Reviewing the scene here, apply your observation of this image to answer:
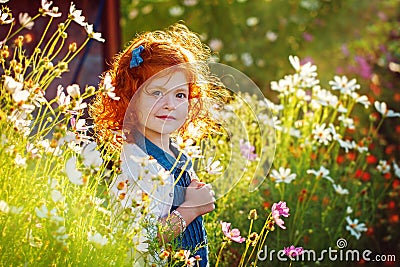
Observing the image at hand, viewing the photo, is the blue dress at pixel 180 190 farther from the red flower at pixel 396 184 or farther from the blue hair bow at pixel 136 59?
the red flower at pixel 396 184

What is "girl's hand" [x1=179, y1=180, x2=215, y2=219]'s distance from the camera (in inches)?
70.1

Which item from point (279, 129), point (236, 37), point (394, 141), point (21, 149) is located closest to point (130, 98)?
point (21, 149)

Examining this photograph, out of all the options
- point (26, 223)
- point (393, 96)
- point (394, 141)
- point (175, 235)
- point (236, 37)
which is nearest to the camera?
point (26, 223)

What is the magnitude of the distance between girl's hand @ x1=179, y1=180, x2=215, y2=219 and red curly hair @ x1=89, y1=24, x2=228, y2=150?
0.21 metres

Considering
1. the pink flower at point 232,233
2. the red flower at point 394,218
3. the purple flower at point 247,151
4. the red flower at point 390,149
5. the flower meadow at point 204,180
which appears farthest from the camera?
the red flower at point 390,149

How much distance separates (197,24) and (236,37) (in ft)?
0.99

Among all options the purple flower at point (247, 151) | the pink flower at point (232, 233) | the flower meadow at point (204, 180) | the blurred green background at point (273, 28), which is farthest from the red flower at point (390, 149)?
the pink flower at point (232, 233)

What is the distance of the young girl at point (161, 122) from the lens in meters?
1.76

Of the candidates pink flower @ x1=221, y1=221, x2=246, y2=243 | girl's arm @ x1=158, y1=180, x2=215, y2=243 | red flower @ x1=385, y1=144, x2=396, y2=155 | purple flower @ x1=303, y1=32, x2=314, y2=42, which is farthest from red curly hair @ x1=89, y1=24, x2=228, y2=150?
purple flower @ x1=303, y1=32, x2=314, y2=42

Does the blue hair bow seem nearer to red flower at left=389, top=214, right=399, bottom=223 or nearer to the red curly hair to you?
the red curly hair

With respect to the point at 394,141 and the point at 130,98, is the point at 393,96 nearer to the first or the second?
the point at 394,141

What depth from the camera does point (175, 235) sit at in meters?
1.72

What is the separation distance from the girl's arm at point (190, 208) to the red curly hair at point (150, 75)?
0.68 ft

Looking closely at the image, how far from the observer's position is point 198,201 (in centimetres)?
179
